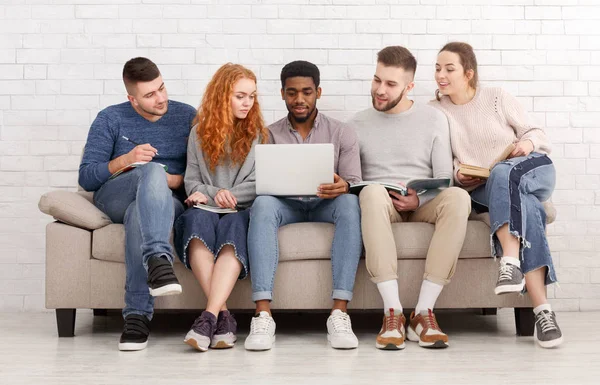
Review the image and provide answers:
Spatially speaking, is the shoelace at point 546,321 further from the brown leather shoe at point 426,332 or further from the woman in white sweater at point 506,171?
the brown leather shoe at point 426,332

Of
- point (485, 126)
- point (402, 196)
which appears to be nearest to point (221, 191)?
point (402, 196)

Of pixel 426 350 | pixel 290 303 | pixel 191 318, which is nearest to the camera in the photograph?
pixel 426 350

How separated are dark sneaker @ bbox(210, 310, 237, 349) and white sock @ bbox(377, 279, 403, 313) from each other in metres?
0.58

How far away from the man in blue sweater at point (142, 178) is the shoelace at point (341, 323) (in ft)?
2.00

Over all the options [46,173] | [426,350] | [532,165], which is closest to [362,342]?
[426,350]

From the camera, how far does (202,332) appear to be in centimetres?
284

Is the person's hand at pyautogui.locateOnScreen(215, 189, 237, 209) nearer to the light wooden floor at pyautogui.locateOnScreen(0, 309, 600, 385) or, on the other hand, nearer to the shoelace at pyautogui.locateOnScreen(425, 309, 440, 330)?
the light wooden floor at pyautogui.locateOnScreen(0, 309, 600, 385)

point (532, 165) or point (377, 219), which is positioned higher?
point (532, 165)

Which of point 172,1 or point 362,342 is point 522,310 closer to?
point 362,342

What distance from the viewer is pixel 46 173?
4.01m

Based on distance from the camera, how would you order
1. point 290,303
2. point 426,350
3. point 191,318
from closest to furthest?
1. point 426,350
2. point 290,303
3. point 191,318

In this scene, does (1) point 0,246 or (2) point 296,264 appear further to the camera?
(1) point 0,246

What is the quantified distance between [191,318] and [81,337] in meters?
A: 0.70

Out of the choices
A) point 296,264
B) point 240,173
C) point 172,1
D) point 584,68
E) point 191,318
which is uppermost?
point 172,1
